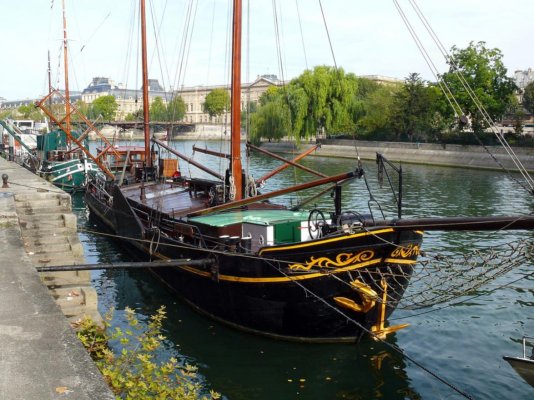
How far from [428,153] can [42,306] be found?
55.1m

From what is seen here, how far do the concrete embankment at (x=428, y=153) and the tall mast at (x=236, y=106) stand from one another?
2952cm

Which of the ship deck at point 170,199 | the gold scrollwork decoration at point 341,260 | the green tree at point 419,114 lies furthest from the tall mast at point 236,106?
the green tree at point 419,114

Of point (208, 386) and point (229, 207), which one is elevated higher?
point (229, 207)

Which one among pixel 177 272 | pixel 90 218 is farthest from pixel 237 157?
pixel 90 218

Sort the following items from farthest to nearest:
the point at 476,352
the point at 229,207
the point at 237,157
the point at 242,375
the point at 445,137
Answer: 1. the point at 445,137
2. the point at 237,157
3. the point at 229,207
4. the point at 476,352
5. the point at 242,375

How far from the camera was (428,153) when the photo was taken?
2312 inches

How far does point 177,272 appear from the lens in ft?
46.2

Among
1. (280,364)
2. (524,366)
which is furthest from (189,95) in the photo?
(524,366)

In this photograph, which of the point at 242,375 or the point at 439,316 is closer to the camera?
the point at 242,375

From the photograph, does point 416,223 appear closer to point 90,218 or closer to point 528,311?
point 528,311

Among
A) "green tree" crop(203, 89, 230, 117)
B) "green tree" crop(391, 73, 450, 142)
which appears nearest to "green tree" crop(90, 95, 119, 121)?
"green tree" crop(203, 89, 230, 117)

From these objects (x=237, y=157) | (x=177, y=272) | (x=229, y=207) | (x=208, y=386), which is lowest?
(x=208, y=386)

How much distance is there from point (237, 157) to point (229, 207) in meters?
2.19

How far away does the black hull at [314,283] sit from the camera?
10594 mm
